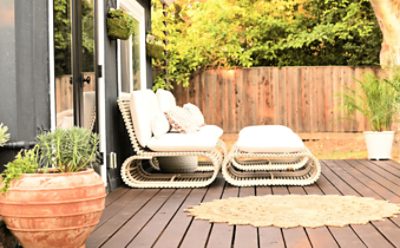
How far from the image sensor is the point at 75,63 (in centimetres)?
579

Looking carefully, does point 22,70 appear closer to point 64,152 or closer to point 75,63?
point 64,152

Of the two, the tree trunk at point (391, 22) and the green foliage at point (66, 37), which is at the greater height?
the tree trunk at point (391, 22)

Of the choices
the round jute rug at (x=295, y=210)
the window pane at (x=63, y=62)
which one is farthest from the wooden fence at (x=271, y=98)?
the window pane at (x=63, y=62)

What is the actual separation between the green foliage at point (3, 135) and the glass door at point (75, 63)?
32.1 inches

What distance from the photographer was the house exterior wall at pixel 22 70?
426 centimetres

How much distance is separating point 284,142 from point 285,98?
6279 mm

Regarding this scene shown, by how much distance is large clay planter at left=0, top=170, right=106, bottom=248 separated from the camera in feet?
11.5

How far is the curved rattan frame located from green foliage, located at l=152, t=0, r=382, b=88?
15.8ft

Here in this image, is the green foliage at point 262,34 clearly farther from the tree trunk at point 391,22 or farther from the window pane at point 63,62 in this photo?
the window pane at point 63,62

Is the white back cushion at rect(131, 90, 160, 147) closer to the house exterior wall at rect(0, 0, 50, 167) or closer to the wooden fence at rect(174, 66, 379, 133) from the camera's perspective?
the house exterior wall at rect(0, 0, 50, 167)

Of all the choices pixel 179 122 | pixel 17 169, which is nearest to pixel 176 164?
pixel 179 122

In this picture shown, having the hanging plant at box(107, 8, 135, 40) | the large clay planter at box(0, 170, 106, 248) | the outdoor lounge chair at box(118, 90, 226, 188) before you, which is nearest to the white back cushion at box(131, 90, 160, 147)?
the outdoor lounge chair at box(118, 90, 226, 188)

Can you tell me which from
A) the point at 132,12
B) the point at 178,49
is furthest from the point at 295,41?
the point at 132,12

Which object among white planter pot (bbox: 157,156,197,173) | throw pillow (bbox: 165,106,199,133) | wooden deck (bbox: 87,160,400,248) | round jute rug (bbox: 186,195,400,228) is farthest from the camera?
white planter pot (bbox: 157,156,197,173)
